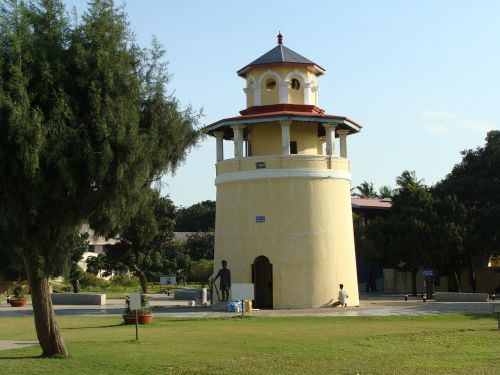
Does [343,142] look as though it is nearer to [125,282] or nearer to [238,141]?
[238,141]

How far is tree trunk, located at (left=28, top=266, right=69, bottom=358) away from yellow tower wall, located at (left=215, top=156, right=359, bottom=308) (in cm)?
1891

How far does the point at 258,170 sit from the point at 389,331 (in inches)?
537

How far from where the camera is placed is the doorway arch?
37.0 meters

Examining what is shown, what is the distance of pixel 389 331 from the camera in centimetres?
2450

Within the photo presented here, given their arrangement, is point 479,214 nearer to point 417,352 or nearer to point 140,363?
point 417,352

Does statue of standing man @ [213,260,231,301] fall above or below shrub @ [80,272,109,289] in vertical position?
below

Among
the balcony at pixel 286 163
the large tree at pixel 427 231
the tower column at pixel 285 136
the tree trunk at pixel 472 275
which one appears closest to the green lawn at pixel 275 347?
the balcony at pixel 286 163

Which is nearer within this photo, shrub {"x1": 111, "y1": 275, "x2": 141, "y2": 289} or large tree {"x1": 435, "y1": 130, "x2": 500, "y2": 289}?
large tree {"x1": 435, "y1": 130, "x2": 500, "y2": 289}

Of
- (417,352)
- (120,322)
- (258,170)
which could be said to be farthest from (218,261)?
(417,352)

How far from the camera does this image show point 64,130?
640 inches

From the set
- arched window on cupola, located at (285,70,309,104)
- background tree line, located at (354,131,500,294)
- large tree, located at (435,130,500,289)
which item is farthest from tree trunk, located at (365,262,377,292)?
arched window on cupola, located at (285,70,309,104)

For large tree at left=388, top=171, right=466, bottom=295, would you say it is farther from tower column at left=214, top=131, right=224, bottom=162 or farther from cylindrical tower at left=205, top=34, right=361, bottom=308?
tower column at left=214, top=131, right=224, bottom=162

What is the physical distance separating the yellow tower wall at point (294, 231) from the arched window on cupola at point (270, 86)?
3595 mm

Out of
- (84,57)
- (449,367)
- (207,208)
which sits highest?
(207,208)
